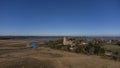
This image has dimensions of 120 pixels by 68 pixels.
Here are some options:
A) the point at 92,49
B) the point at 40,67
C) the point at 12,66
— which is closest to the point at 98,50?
the point at 92,49

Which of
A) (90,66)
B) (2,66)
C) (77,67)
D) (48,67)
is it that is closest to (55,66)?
(48,67)

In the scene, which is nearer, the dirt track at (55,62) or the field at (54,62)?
the dirt track at (55,62)

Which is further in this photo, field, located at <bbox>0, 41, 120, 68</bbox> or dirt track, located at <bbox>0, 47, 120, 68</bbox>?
field, located at <bbox>0, 41, 120, 68</bbox>

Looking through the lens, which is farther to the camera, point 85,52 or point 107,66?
point 85,52

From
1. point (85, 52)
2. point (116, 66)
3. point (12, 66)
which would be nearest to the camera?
point (12, 66)

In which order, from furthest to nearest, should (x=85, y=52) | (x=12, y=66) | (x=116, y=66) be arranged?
(x=85, y=52), (x=116, y=66), (x=12, y=66)

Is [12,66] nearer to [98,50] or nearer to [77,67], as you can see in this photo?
[77,67]

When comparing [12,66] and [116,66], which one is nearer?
[12,66]

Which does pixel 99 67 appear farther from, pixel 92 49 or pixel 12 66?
pixel 92 49

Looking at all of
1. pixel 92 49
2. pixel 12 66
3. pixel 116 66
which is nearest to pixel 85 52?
pixel 92 49
